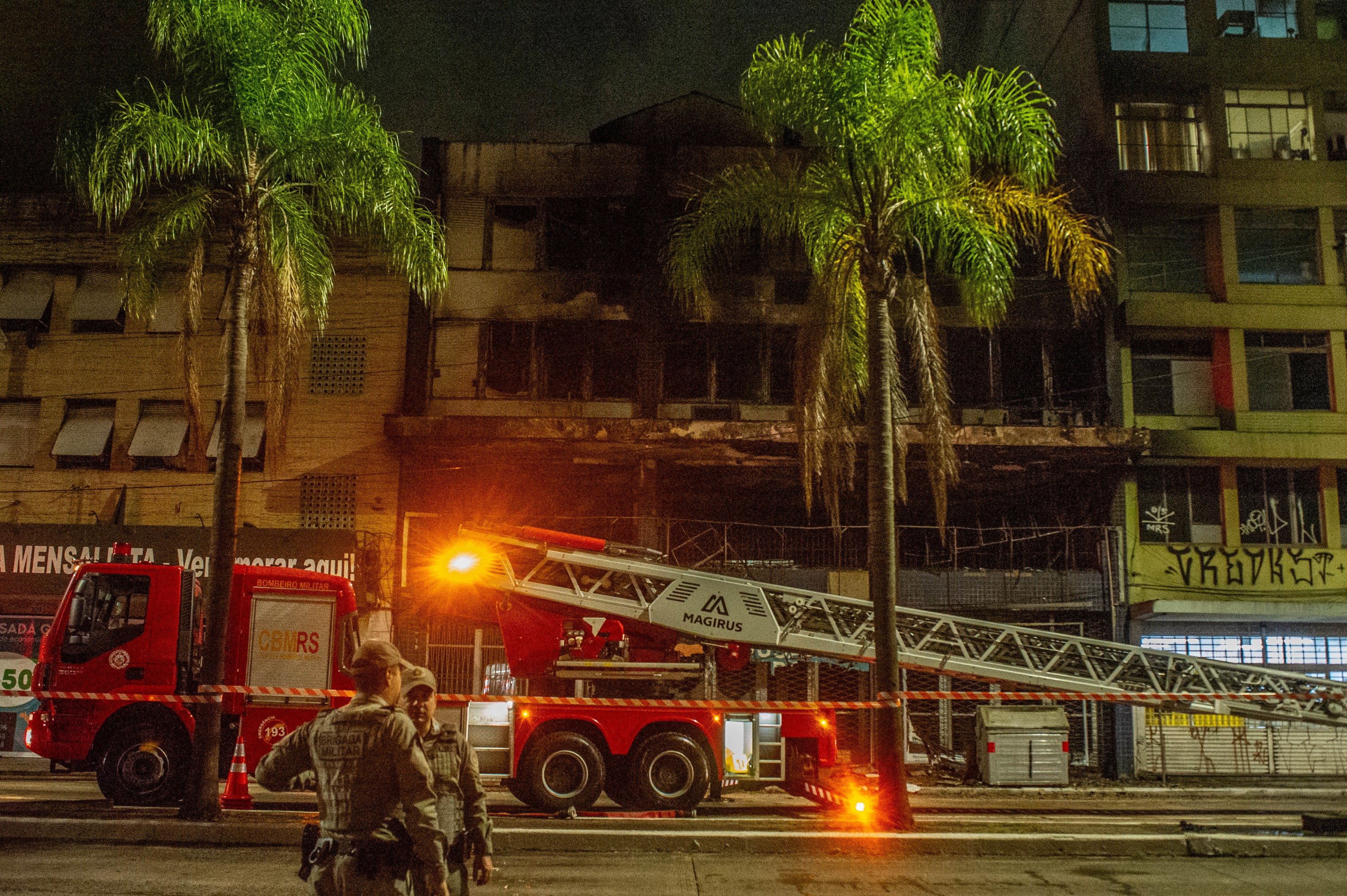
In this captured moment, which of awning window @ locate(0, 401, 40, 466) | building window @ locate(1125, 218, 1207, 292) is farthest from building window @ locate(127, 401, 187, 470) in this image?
building window @ locate(1125, 218, 1207, 292)

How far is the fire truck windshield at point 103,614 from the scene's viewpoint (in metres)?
13.1

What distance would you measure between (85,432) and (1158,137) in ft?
82.4

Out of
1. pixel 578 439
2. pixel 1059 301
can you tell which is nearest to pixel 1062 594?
pixel 1059 301

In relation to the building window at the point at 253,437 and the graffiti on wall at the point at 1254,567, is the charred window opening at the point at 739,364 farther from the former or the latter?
the building window at the point at 253,437

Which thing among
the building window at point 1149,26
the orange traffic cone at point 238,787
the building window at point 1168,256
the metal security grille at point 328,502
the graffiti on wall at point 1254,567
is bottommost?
the orange traffic cone at point 238,787

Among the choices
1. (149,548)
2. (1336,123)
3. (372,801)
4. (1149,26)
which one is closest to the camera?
(372,801)

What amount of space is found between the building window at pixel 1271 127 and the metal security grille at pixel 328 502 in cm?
2155

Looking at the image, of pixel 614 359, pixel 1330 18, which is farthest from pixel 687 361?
pixel 1330 18

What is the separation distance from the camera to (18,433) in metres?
24.0

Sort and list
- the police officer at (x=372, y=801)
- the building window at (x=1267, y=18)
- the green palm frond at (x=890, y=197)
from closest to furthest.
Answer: the police officer at (x=372, y=801), the green palm frond at (x=890, y=197), the building window at (x=1267, y=18)

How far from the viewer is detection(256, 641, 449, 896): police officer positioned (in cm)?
417

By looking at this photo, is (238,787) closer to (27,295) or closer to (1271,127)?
(27,295)

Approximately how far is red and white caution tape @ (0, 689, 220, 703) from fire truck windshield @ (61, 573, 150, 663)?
0.54 meters

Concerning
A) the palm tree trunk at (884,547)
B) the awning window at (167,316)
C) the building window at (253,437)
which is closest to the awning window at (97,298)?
the awning window at (167,316)
